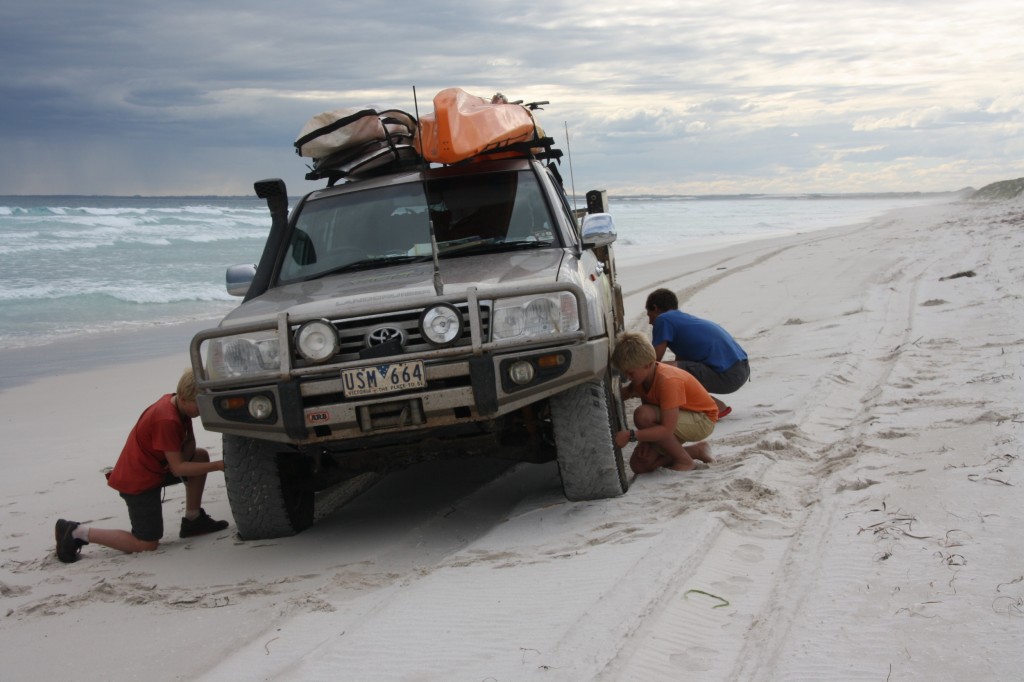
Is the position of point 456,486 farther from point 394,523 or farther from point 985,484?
point 985,484

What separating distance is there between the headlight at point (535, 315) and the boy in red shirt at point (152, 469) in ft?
5.58

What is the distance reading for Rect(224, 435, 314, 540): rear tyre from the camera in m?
4.88

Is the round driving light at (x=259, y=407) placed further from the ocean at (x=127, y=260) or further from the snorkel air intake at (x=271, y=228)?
the ocean at (x=127, y=260)

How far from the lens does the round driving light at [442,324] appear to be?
14.4ft

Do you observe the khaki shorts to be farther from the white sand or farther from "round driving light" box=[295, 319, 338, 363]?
"round driving light" box=[295, 319, 338, 363]

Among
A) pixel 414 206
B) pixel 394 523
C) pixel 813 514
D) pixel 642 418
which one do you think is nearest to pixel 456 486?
pixel 394 523

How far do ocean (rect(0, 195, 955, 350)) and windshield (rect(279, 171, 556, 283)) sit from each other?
30.9 feet

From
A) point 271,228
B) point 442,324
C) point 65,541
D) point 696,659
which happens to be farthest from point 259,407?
point 696,659

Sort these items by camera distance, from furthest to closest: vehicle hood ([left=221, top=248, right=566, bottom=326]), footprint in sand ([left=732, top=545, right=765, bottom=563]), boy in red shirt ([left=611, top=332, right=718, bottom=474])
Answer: boy in red shirt ([left=611, top=332, right=718, bottom=474])
vehicle hood ([left=221, top=248, right=566, bottom=326])
footprint in sand ([left=732, top=545, right=765, bottom=563])

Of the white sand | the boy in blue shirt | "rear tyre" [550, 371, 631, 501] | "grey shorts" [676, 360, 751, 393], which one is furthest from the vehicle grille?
"grey shorts" [676, 360, 751, 393]

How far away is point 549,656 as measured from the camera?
126 inches

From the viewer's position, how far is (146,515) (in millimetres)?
5211

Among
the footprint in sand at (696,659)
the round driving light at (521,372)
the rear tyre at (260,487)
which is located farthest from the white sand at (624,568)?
Result: the round driving light at (521,372)

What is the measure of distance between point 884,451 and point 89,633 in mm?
3866
